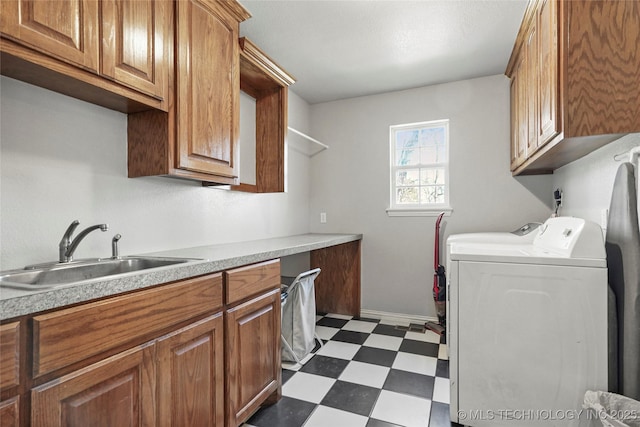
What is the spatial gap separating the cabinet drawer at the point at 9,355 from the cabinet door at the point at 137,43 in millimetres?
959

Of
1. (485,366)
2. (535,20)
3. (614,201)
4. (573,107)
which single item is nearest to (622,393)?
(485,366)

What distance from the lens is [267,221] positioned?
2.94 metres

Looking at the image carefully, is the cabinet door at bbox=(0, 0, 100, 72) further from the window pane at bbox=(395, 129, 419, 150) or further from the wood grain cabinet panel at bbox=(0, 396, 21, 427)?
the window pane at bbox=(395, 129, 419, 150)

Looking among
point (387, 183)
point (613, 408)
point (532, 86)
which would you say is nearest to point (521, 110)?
point (532, 86)

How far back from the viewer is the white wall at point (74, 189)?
4.00 ft

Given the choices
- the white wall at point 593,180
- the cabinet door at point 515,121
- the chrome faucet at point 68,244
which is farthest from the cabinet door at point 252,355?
the cabinet door at point 515,121

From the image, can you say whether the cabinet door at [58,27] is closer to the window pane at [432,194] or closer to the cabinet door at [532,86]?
the cabinet door at [532,86]

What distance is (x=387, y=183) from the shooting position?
3359 millimetres

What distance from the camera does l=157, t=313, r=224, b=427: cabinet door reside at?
114cm

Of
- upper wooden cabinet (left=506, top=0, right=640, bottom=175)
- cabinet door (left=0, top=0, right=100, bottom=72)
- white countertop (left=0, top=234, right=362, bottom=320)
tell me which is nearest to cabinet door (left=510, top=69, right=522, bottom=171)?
upper wooden cabinet (left=506, top=0, right=640, bottom=175)

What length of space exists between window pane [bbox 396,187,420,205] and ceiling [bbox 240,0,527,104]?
1068 mm

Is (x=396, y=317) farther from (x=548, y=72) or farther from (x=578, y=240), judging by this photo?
(x=548, y=72)

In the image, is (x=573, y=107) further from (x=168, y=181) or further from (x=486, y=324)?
(x=168, y=181)

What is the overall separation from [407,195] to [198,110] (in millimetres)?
2361
